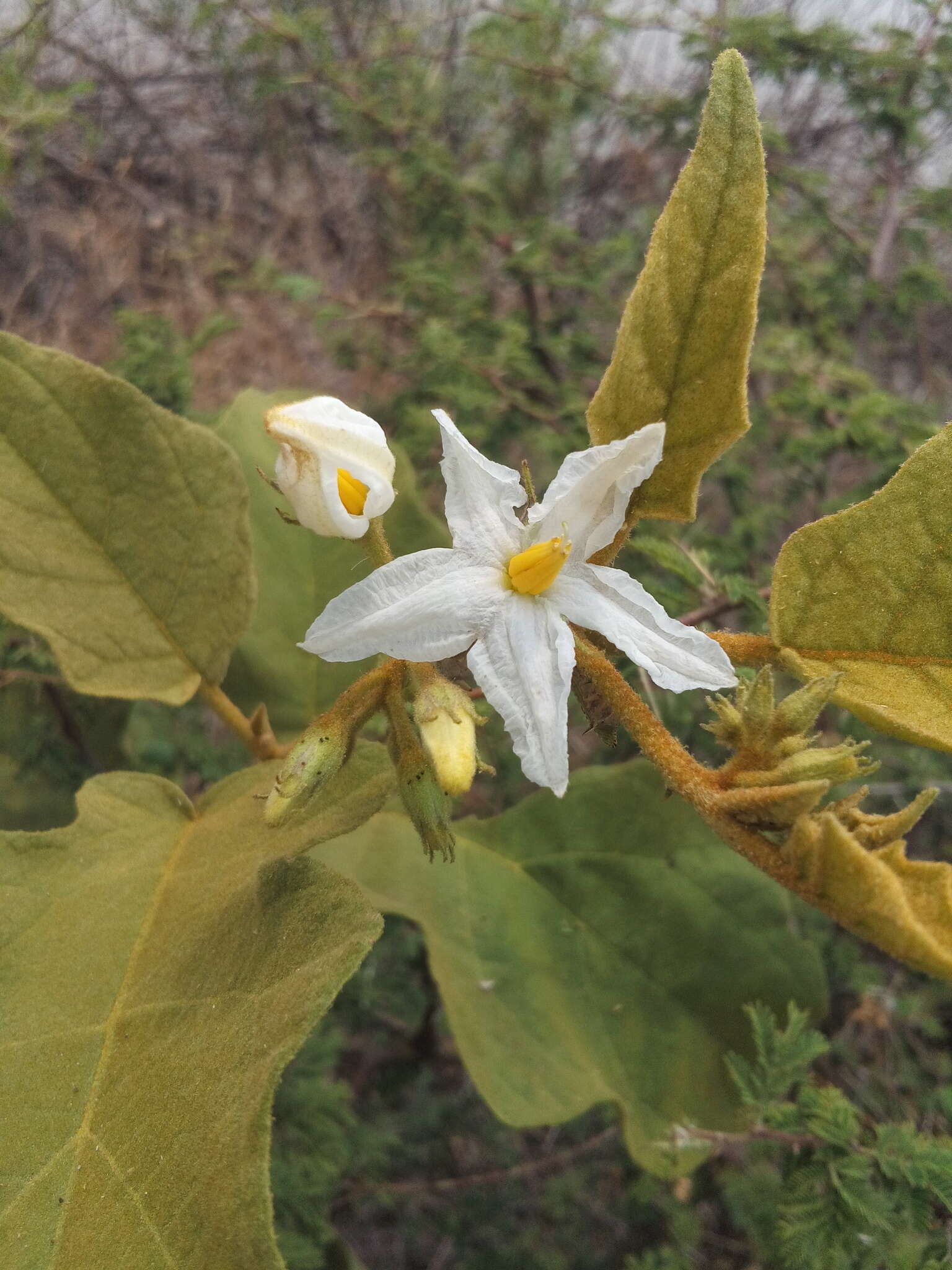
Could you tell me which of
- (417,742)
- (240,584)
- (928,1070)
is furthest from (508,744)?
(928,1070)

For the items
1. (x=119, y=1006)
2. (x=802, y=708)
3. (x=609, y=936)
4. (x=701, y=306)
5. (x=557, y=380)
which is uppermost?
(x=701, y=306)

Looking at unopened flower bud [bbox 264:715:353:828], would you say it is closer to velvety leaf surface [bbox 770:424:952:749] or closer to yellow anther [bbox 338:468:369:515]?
yellow anther [bbox 338:468:369:515]

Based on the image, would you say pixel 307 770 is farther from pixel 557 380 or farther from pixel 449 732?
pixel 557 380

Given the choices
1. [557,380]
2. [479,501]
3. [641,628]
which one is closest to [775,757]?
[641,628]

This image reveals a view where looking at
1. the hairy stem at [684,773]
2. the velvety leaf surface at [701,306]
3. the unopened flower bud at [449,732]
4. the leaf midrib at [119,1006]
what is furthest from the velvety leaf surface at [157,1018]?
the velvety leaf surface at [701,306]

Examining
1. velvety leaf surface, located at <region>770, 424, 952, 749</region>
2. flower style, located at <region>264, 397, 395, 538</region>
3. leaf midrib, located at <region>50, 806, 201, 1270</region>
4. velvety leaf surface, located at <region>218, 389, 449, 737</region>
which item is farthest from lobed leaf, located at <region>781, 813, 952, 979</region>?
velvety leaf surface, located at <region>218, 389, 449, 737</region>
